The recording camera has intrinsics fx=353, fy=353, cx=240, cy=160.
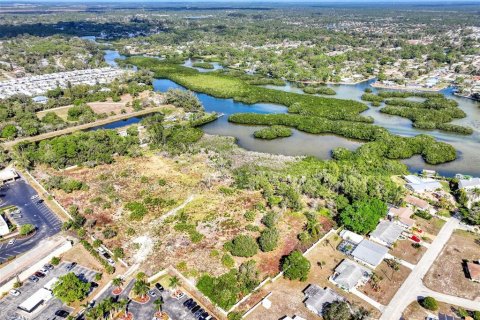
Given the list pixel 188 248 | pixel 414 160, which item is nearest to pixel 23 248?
pixel 188 248

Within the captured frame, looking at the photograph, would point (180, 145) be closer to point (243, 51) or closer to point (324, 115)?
point (324, 115)

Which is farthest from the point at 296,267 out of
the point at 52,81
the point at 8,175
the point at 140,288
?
the point at 52,81

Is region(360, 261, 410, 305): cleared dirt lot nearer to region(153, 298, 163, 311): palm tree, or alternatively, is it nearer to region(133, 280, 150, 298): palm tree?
region(153, 298, 163, 311): palm tree

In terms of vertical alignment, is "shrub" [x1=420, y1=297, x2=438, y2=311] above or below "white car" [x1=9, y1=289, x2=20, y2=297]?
above

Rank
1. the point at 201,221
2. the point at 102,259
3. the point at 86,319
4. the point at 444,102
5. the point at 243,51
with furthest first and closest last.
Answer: the point at 243,51 < the point at 444,102 < the point at 201,221 < the point at 102,259 < the point at 86,319

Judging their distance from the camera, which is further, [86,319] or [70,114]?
[70,114]

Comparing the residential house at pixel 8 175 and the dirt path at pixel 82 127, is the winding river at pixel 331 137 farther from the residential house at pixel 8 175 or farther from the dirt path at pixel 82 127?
the residential house at pixel 8 175

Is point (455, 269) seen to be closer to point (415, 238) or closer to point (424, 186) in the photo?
point (415, 238)

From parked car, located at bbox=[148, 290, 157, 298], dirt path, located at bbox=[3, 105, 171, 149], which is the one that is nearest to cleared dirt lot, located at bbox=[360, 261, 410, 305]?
parked car, located at bbox=[148, 290, 157, 298]
